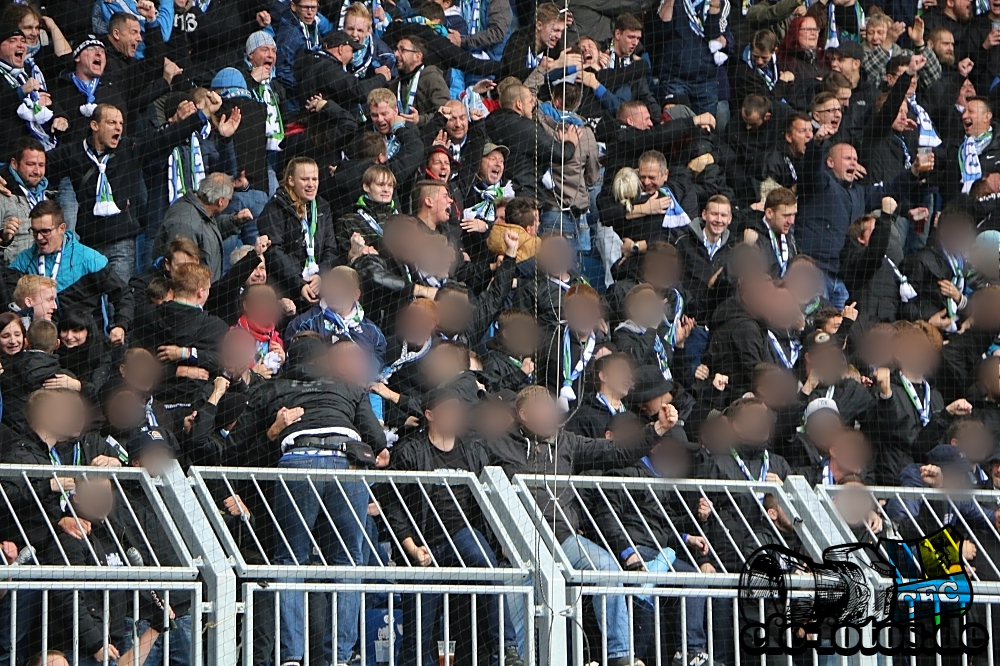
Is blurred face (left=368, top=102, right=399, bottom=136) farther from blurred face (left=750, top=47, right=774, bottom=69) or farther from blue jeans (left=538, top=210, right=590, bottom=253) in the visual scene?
blurred face (left=750, top=47, right=774, bottom=69)

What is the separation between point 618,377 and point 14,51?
2.52 m

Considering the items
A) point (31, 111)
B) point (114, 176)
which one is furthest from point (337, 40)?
point (31, 111)

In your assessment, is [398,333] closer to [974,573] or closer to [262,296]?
[262,296]

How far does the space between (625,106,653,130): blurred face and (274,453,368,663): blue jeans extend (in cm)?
259

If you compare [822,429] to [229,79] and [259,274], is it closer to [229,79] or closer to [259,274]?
[259,274]

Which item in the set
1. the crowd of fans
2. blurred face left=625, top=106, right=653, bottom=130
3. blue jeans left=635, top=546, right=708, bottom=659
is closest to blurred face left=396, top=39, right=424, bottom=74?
the crowd of fans

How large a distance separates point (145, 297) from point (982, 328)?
136 inches

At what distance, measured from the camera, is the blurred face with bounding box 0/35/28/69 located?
5113 millimetres

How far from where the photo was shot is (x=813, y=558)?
4023 millimetres

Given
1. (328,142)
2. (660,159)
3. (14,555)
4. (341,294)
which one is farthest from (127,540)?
(660,159)

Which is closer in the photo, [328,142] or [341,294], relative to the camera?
[341,294]

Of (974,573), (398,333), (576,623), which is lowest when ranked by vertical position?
(576,623)

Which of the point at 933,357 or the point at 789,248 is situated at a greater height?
the point at 789,248

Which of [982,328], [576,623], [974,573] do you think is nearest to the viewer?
[576,623]
